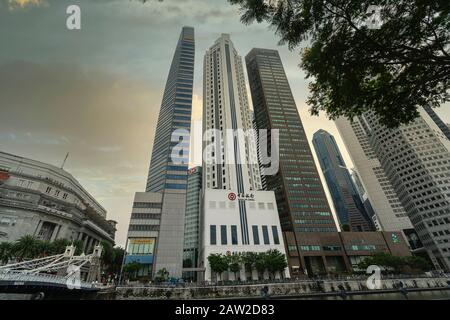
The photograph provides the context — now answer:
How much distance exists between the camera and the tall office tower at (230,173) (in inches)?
1957

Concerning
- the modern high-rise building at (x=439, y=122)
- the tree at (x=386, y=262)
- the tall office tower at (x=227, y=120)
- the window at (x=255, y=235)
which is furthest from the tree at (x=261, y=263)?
the modern high-rise building at (x=439, y=122)

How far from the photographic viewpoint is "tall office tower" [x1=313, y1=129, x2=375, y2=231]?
14312 centimetres

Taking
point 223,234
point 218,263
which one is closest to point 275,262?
point 218,263

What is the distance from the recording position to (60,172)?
54.0 meters

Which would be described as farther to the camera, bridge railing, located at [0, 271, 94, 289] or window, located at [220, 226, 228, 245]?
window, located at [220, 226, 228, 245]

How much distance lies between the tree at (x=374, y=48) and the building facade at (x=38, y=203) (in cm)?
5716

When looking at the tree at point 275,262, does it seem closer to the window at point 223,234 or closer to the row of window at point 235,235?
the row of window at point 235,235

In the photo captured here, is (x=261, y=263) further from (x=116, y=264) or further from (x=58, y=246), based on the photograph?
(x=116, y=264)

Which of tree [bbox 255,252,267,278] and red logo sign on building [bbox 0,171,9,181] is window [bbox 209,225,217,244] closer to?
tree [bbox 255,252,267,278]

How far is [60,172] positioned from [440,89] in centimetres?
7059

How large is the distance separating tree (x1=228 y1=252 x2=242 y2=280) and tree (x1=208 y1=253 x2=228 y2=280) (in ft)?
4.60

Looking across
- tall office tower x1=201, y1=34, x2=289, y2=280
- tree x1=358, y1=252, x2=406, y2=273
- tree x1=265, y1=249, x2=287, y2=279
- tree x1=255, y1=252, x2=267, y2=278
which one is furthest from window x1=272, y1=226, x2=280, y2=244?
tree x1=358, y1=252, x2=406, y2=273

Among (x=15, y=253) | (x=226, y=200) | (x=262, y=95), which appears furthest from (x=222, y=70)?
(x=15, y=253)
